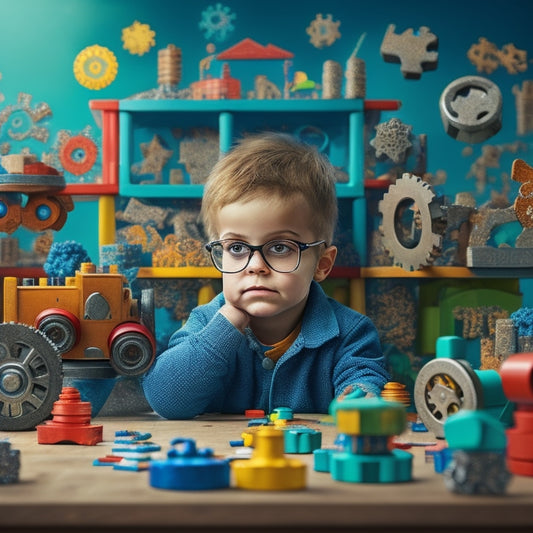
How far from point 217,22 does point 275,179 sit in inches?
99.3

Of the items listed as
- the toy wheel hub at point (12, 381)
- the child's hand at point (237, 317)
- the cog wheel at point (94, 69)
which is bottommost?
the toy wheel hub at point (12, 381)

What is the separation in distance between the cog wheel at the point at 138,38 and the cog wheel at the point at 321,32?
0.63m

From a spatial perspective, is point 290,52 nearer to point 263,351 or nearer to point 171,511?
point 263,351

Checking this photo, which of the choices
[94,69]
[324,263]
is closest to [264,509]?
[324,263]

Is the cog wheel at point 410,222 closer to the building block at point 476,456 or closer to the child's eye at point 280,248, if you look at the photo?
the child's eye at point 280,248

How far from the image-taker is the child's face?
1.20m

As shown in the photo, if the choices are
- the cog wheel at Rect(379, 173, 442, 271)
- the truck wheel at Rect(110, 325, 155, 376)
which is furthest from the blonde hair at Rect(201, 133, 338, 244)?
the cog wheel at Rect(379, 173, 442, 271)

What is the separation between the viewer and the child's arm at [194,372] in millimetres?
Result: 1144

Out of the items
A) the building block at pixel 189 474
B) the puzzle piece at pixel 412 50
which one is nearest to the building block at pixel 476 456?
the building block at pixel 189 474

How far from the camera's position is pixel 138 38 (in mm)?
3629

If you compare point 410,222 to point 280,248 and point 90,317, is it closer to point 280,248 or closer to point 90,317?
point 280,248

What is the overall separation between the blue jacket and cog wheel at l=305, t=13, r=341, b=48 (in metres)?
2.46

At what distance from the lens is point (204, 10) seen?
365cm

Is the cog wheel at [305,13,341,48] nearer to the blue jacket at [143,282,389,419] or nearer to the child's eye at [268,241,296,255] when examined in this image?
the blue jacket at [143,282,389,419]
